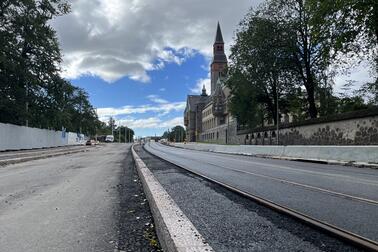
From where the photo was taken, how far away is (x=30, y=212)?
779cm

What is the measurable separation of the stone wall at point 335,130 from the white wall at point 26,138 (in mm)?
28849

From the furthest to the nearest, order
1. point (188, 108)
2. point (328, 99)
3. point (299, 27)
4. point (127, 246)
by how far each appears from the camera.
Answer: point (188, 108) → point (328, 99) → point (299, 27) → point (127, 246)

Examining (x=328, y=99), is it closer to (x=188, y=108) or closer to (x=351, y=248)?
(x=351, y=248)

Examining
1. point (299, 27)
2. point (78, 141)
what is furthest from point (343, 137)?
point (78, 141)

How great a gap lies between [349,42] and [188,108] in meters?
143

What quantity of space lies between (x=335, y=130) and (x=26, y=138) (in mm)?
33565

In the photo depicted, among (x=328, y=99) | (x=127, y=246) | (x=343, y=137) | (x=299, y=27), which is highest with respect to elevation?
(x=299, y=27)

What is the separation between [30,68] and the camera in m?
50.3

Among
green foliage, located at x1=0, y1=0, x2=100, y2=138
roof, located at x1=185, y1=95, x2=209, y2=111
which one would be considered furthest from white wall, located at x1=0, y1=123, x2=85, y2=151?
roof, located at x1=185, y1=95, x2=209, y2=111

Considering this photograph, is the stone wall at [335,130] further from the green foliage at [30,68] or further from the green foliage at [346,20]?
the green foliage at [30,68]

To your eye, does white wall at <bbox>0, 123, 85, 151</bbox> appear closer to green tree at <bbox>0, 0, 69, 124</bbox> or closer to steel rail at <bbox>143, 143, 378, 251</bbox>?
green tree at <bbox>0, 0, 69, 124</bbox>

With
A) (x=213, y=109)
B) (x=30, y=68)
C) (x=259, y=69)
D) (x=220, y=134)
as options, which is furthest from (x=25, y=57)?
(x=213, y=109)

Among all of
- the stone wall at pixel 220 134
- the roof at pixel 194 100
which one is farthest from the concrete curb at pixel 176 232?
the roof at pixel 194 100

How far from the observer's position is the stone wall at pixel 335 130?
94.2 feet
